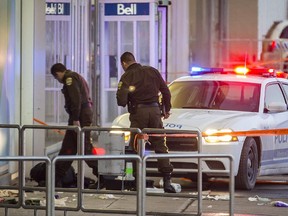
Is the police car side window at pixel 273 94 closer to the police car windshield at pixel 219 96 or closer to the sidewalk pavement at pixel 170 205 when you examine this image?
the police car windshield at pixel 219 96

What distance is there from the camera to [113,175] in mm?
10258

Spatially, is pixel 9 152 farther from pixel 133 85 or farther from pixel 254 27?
pixel 254 27

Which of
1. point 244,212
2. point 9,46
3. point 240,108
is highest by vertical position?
point 9,46

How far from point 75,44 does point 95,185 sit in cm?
699

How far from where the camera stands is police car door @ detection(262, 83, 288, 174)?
12.8 meters

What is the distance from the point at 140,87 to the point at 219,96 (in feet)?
6.01

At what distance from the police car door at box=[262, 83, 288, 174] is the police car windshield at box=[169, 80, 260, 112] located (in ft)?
0.78

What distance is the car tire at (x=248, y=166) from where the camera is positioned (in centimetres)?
1195

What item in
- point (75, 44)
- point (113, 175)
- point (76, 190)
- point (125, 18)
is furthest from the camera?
point (125, 18)

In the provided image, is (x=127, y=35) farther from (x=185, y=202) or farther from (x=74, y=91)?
(x=185, y=202)

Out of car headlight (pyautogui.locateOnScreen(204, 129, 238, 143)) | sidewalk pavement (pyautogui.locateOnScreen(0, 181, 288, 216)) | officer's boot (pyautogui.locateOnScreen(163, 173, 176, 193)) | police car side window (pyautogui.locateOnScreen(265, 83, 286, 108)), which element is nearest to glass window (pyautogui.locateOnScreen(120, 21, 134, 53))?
police car side window (pyautogui.locateOnScreen(265, 83, 286, 108))

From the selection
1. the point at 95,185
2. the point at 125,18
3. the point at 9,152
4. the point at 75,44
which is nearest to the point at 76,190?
the point at 95,185

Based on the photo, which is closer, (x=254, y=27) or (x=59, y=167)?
(x=59, y=167)

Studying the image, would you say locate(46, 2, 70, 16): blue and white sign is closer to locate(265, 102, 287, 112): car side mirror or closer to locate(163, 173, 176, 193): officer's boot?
locate(265, 102, 287, 112): car side mirror
